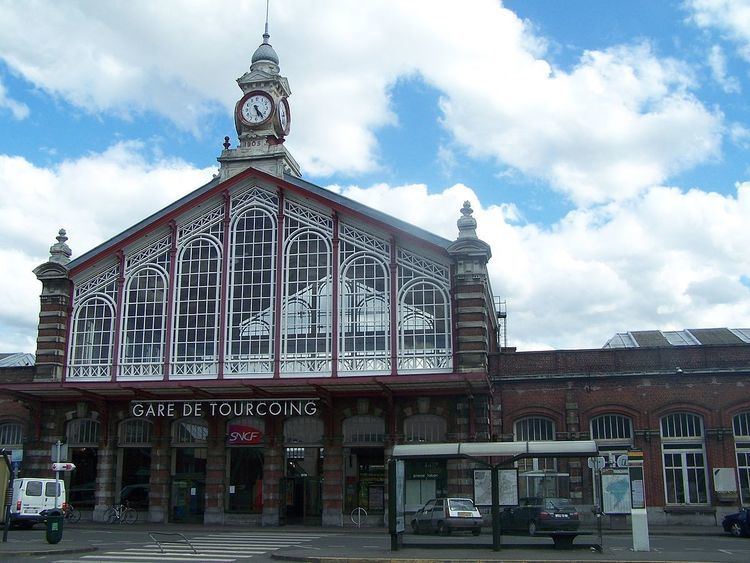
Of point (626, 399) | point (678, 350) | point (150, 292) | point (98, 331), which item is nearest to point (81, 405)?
point (98, 331)

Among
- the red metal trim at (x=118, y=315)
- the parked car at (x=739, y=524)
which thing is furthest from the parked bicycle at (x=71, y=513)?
the parked car at (x=739, y=524)

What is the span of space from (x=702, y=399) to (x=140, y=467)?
23964 mm

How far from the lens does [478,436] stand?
32.8m

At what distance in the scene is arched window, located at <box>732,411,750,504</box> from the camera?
33.3 meters

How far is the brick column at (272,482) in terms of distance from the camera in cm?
3362

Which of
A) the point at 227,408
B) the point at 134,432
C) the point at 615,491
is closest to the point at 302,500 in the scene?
the point at 227,408

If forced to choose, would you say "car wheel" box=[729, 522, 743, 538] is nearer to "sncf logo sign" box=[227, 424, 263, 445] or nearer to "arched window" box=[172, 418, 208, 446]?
"sncf logo sign" box=[227, 424, 263, 445]

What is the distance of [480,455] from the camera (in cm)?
2408

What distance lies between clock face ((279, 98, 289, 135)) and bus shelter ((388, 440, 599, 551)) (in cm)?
2080

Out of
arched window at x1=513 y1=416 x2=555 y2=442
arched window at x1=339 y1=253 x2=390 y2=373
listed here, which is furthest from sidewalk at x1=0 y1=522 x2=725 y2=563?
arched window at x1=339 y1=253 x2=390 y2=373

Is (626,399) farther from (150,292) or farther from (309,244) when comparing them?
(150,292)

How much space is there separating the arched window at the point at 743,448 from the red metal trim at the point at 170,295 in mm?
23833

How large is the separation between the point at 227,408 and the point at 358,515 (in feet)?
23.1

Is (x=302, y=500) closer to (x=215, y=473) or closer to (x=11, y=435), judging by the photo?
(x=215, y=473)
